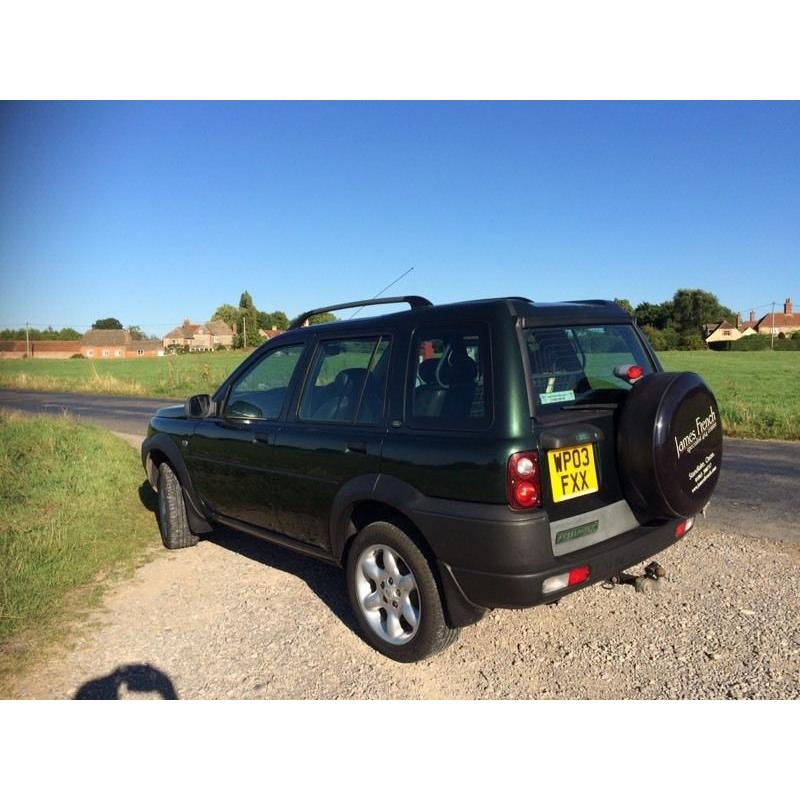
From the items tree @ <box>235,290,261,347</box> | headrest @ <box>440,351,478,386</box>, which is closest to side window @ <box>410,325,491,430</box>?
headrest @ <box>440,351,478,386</box>

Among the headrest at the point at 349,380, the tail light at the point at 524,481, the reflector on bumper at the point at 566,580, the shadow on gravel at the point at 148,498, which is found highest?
the headrest at the point at 349,380

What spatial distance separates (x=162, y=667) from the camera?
3.13m

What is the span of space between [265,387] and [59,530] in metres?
2.52

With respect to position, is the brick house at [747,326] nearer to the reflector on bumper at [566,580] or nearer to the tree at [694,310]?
the tree at [694,310]

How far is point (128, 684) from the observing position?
9.72 feet

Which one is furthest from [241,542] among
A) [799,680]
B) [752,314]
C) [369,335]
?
[752,314]

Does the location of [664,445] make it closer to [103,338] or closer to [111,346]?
[111,346]

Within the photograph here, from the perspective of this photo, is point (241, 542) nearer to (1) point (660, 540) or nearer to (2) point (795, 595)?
(1) point (660, 540)

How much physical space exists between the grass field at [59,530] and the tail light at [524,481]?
107 inches

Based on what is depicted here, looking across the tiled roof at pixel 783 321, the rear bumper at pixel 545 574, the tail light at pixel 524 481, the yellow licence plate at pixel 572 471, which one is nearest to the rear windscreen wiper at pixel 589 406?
the yellow licence plate at pixel 572 471

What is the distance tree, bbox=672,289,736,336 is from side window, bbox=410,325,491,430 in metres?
95.2

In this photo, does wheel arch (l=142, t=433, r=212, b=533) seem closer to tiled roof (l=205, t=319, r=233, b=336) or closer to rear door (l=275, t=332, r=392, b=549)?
rear door (l=275, t=332, r=392, b=549)

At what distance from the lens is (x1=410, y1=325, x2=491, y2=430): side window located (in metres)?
2.82

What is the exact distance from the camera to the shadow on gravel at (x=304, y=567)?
12.5 ft
